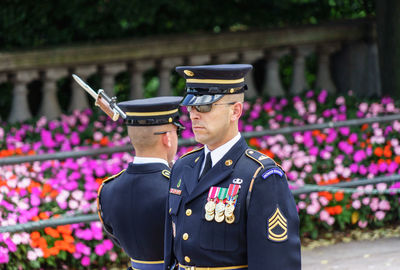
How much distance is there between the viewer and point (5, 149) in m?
6.85

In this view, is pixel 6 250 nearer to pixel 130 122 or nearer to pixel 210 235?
pixel 130 122

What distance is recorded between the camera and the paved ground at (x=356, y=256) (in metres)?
6.03

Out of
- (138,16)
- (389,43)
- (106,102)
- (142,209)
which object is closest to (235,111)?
(142,209)

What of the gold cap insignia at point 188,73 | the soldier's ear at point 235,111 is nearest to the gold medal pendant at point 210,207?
the soldier's ear at point 235,111

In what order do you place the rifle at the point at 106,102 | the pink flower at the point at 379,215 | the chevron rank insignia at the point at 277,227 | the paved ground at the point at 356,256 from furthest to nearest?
1. the pink flower at the point at 379,215
2. the paved ground at the point at 356,256
3. the rifle at the point at 106,102
4. the chevron rank insignia at the point at 277,227

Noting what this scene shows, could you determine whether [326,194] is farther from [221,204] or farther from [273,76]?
[221,204]

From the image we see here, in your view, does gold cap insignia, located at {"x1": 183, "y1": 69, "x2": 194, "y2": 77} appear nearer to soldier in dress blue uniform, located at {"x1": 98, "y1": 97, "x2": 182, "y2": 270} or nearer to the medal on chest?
the medal on chest

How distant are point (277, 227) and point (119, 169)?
340 centimetres

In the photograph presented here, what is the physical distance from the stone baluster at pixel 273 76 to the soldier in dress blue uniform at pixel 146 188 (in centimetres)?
481

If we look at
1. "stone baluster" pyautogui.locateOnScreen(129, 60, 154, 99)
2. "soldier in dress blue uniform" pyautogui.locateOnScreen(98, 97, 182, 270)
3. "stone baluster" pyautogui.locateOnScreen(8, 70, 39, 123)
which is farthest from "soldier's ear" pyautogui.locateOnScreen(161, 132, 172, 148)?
"stone baluster" pyautogui.locateOnScreen(129, 60, 154, 99)

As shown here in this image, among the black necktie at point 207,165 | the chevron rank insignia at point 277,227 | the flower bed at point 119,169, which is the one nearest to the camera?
the chevron rank insignia at point 277,227

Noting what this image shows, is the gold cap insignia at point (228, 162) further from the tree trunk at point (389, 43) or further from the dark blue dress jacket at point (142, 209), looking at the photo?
the tree trunk at point (389, 43)

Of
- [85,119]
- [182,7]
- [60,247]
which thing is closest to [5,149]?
[85,119]

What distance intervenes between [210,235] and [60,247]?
9.28ft
